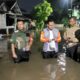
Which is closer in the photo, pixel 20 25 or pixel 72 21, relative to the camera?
pixel 20 25

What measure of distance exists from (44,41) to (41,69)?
189 cm

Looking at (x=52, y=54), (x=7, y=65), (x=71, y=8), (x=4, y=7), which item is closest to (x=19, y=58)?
(x=7, y=65)

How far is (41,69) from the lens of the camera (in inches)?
372

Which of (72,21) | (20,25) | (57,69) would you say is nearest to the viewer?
(57,69)

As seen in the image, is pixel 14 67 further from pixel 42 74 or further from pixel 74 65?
pixel 74 65

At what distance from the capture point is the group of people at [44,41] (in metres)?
10.3

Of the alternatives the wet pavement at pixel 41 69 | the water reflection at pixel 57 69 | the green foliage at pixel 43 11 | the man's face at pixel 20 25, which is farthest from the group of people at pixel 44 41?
the green foliage at pixel 43 11

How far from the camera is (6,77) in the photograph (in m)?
8.40

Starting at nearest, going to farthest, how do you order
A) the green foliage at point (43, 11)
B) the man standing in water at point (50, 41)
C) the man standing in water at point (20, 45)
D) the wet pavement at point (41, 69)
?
the wet pavement at point (41, 69) → the man standing in water at point (20, 45) → the man standing in water at point (50, 41) → the green foliage at point (43, 11)

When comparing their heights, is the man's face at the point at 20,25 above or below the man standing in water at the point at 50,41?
above

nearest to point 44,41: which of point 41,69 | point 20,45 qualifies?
point 20,45

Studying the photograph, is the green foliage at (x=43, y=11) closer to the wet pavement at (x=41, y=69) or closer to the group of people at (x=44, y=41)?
the group of people at (x=44, y=41)

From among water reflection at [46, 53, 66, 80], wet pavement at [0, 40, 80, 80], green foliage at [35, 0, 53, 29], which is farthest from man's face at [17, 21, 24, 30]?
green foliage at [35, 0, 53, 29]

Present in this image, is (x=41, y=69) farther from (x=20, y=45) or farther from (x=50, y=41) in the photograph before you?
(x=50, y=41)
